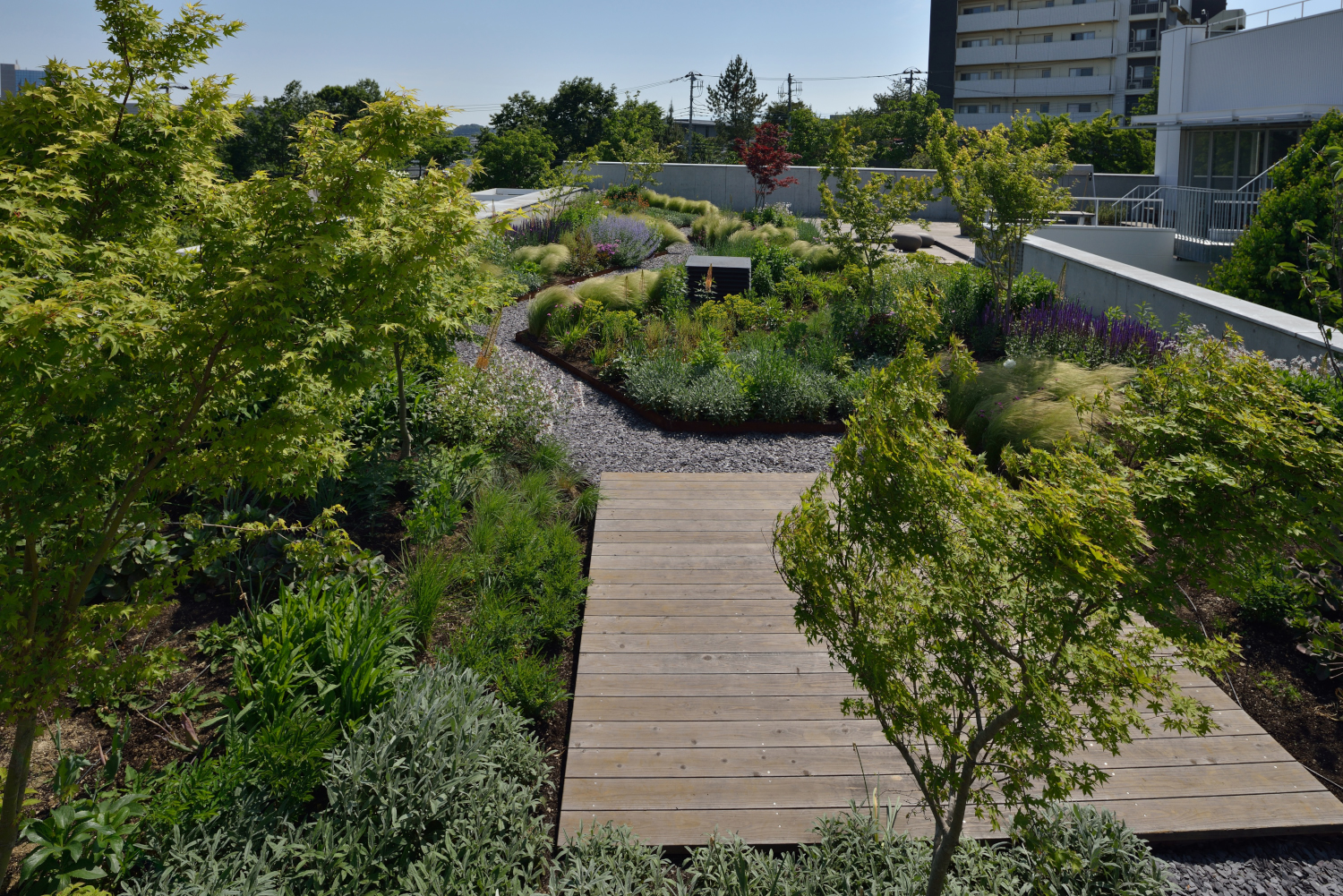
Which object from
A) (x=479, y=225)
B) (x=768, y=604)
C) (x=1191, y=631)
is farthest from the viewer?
(x=479, y=225)

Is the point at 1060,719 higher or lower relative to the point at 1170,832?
higher

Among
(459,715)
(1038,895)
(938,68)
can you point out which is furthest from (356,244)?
(938,68)

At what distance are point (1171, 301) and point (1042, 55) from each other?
53.0 metres

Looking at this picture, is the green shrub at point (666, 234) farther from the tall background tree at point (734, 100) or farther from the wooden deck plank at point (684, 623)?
the tall background tree at point (734, 100)

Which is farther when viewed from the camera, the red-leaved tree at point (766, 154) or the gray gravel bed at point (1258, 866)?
the red-leaved tree at point (766, 154)

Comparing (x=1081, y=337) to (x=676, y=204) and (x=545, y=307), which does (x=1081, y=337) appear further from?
(x=676, y=204)

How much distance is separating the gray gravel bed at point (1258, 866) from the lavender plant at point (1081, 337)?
485 centimetres

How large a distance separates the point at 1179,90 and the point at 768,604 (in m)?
20.5

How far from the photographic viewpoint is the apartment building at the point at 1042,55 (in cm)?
4878

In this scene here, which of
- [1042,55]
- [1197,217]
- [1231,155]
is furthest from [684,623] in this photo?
[1042,55]

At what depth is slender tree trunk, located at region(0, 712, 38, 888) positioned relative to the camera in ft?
7.30

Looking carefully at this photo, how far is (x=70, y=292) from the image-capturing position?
78.7 inches

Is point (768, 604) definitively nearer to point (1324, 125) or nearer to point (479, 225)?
point (479, 225)

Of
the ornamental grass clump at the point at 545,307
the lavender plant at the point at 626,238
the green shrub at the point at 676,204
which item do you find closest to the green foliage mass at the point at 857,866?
the ornamental grass clump at the point at 545,307
